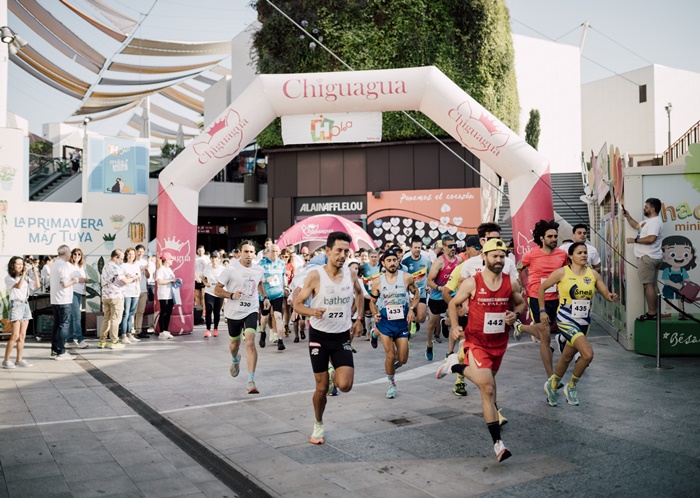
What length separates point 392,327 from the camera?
25.2 feet

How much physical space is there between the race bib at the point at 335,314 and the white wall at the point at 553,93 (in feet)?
88.5

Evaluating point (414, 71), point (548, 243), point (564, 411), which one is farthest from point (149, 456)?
point (414, 71)

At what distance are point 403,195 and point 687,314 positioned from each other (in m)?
14.1

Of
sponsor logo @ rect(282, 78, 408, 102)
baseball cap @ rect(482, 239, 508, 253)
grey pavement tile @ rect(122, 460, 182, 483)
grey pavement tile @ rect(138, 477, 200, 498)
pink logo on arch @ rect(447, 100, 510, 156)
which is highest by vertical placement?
sponsor logo @ rect(282, 78, 408, 102)

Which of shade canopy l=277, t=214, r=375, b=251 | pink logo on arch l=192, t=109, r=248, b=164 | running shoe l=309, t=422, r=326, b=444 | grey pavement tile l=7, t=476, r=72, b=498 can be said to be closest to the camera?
grey pavement tile l=7, t=476, r=72, b=498

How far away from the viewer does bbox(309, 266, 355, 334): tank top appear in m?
5.81

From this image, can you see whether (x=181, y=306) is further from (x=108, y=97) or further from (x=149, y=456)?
(x=108, y=97)

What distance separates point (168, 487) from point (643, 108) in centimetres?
3940

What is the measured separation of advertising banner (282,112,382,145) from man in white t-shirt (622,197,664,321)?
603 cm

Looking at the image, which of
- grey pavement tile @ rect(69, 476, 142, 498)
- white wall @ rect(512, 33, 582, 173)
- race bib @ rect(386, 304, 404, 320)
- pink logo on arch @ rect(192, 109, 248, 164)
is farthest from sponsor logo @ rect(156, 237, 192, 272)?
white wall @ rect(512, 33, 582, 173)

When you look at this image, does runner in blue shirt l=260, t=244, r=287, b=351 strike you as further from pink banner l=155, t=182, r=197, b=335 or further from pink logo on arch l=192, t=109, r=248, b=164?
pink logo on arch l=192, t=109, r=248, b=164

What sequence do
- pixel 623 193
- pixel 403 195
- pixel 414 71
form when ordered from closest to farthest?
1. pixel 623 193
2. pixel 414 71
3. pixel 403 195

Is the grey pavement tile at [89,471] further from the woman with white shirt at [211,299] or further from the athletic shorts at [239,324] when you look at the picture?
the woman with white shirt at [211,299]

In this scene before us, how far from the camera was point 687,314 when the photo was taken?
9594mm
